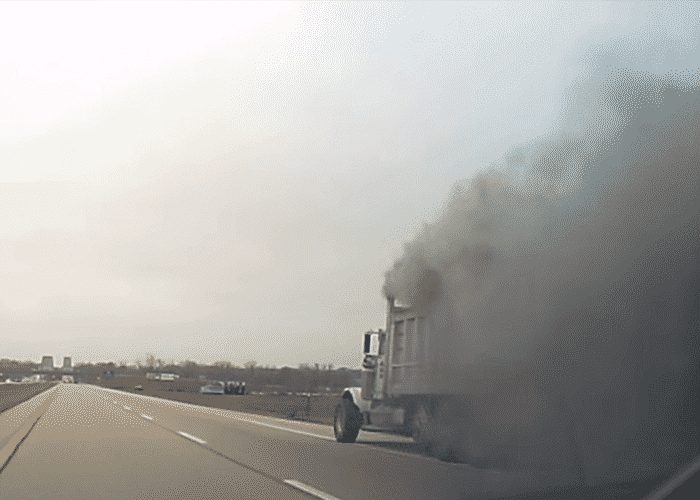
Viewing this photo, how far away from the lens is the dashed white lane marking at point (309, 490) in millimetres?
12219

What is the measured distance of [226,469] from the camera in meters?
15.9

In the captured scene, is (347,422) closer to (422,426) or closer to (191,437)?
(422,426)

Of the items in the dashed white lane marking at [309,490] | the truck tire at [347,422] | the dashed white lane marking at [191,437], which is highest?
the truck tire at [347,422]

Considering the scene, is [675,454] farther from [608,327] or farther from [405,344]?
[405,344]

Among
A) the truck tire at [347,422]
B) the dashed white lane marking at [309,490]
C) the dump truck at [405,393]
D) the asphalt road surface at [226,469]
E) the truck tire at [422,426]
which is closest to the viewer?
the dashed white lane marking at [309,490]

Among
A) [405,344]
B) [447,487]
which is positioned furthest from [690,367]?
[405,344]

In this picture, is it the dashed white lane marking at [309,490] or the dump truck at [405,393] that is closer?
the dashed white lane marking at [309,490]

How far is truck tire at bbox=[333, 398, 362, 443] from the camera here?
2241 centimetres

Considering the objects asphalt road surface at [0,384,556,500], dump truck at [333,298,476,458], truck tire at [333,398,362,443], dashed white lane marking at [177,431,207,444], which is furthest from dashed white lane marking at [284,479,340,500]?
dashed white lane marking at [177,431,207,444]

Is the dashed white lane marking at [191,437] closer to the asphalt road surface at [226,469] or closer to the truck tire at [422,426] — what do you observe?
the asphalt road surface at [226,469]

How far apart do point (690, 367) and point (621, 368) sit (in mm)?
1157

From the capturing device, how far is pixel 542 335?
14102mm

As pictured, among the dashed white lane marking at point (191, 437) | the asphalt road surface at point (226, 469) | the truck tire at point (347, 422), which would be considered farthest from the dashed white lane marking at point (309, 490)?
the dashed white lane marking at point (191, 437)

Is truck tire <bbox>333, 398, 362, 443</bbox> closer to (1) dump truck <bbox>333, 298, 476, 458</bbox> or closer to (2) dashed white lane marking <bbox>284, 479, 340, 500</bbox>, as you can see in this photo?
(1) dump truck <bbox>333, 298, 476, 458</bbox>
